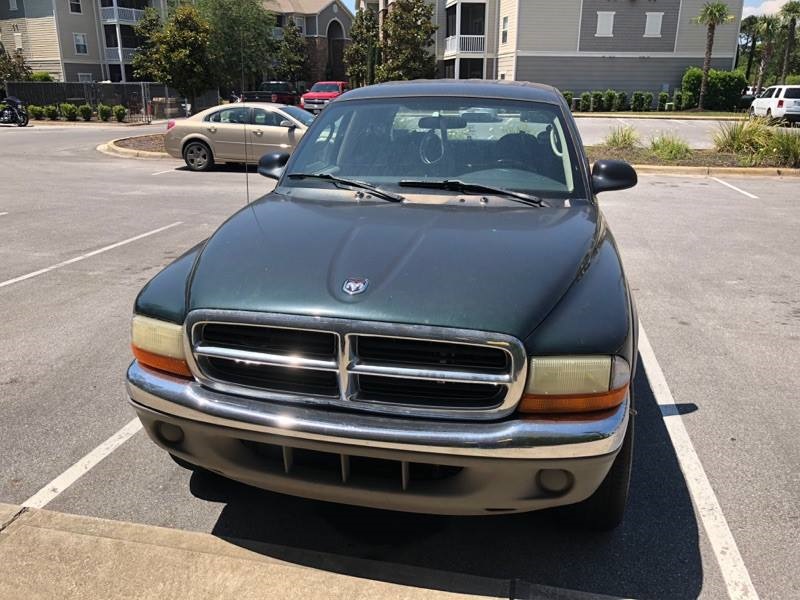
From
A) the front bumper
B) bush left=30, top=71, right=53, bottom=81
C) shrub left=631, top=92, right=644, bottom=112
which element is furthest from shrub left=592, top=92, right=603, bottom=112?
the front bumper

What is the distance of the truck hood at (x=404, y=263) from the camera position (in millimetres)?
2330

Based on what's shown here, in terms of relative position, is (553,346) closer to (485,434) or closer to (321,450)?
(485,434)

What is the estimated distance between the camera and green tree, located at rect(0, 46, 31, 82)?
39.3 m

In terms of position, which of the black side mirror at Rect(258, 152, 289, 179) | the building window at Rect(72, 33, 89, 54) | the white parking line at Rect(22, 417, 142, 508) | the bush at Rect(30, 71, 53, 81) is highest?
the building window at Rect(72, 33, 89, 54)

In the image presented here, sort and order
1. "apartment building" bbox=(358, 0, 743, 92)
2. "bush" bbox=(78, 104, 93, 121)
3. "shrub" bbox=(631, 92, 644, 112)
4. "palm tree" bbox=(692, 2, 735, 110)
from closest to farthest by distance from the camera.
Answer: "bush" bbox=(78, 104, 93, 121)
"palm tree" bbox=(692, 2, 735, 110)
"shrub" bbox=(631, 92, 644, 112)
"apartment building" bbox=(358, 0, 743, 92)

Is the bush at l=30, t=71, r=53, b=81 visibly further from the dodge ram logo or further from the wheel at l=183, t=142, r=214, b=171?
the dodge ram logo

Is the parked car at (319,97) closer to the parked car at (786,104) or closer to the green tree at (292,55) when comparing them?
the green tree at (292,55)

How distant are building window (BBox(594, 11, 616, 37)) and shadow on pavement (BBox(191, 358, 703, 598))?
41643 millimetres

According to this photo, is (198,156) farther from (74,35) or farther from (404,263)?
(74,35)

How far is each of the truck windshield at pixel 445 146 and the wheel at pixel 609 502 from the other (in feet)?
4.76

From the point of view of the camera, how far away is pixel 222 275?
8.58 ft

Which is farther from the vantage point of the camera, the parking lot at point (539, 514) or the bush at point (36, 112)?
the bush at point (36, 112)

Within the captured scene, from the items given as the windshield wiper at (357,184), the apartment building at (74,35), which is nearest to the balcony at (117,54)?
the apartment building at (74,35)

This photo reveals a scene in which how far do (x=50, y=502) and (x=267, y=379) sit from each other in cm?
142
